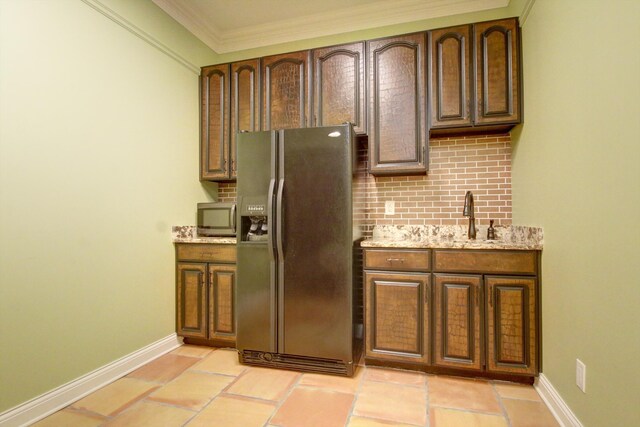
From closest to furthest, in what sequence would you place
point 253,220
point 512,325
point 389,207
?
point 512,325 → point 253,220 → point 389,207

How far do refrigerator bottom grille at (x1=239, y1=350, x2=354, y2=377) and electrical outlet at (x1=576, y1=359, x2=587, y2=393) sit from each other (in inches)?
48.6

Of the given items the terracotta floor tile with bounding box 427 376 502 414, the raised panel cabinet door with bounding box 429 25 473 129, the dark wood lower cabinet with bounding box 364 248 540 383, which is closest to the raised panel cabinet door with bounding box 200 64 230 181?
the dark wood lower cabinet with bounding box 364 248 540 383

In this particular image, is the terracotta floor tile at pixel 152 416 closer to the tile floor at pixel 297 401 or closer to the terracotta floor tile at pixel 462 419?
the tile floor at pixel 297 401

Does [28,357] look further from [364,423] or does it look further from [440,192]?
[440,192]

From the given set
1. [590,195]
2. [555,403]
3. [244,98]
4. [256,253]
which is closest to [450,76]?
[590,195]

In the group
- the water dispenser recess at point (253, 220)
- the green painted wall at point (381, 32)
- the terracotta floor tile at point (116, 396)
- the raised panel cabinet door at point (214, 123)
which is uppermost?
the green painted wall at point (381, 32)

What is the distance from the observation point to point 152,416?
5.58 feet

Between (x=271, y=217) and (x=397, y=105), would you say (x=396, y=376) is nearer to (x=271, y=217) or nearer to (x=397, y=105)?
(x=271, y=217)

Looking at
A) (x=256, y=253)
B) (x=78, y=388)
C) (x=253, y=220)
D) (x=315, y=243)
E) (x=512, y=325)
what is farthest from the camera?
(x=253, y=220)

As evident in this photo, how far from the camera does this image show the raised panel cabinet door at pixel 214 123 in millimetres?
2879

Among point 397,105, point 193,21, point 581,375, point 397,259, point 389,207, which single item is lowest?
point 581,375

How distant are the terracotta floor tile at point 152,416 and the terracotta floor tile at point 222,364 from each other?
0.47 m

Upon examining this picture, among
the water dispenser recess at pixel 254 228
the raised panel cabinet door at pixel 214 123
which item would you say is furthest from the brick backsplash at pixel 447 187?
the raised panel cabinet door at pixel 214 123

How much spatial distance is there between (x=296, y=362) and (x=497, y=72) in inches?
102
